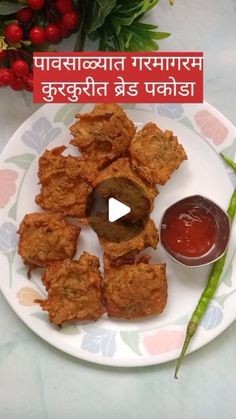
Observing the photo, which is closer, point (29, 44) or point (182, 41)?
point (29, 44)

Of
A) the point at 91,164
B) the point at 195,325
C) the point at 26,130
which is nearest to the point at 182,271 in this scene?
the point at 195,325

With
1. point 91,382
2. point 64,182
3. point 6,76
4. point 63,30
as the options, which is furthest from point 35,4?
point 91,382

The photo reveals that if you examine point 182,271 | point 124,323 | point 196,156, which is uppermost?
point 196,156

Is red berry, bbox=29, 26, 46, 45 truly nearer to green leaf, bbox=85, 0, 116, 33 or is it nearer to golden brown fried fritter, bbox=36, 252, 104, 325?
green leaf, bbox=85, 0, 116, 33

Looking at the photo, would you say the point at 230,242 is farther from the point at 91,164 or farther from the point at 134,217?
the point at 91,164

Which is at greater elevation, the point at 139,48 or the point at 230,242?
the point at 139,48

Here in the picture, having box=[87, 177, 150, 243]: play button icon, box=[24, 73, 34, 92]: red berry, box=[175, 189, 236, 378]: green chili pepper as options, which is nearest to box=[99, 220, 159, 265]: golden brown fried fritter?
box=[87, 177, 150, 243]: play button icon

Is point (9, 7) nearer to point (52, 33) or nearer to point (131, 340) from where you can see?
point (52, 33)
